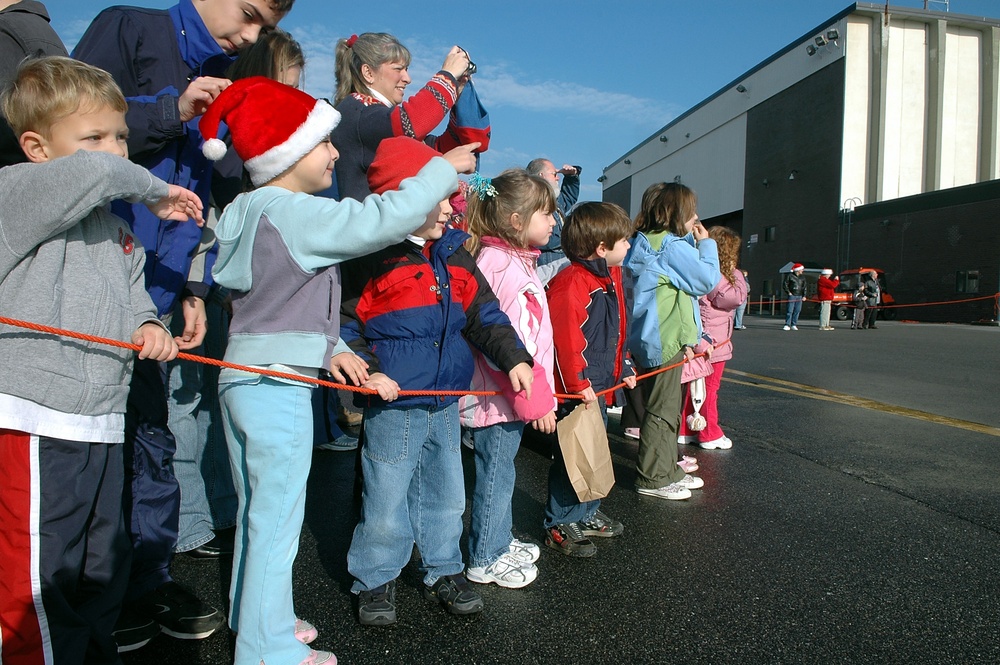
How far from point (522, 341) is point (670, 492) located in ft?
5.27

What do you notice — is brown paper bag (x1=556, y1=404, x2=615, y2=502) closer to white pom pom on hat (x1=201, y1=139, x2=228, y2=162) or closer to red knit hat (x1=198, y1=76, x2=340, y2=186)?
red knit hat (x1=198, y1=76, x2=340, y2=186)

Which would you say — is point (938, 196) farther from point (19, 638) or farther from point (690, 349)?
point (19, 638)

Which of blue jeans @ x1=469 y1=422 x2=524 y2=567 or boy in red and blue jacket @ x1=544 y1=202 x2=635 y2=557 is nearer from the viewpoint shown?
blue jeans @ x1=469 y1=422 x2=524 y2=567

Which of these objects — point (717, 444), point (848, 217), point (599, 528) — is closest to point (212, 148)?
point (599, 528)

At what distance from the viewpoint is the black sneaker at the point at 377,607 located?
2.35m

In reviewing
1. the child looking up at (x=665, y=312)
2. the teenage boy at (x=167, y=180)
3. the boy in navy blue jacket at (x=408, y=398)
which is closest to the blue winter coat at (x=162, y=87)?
the teenage boy at (x=167, y=180)

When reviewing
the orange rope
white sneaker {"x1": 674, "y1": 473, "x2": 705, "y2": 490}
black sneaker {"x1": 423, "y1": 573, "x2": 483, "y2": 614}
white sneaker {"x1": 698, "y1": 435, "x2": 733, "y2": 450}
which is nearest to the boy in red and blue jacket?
the orange rope

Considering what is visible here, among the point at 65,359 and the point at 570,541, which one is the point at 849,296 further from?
the point at 65,359

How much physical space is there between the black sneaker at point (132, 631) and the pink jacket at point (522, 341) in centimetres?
133

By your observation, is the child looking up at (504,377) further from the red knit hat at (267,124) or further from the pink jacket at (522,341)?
the red knit hat at (267,124)

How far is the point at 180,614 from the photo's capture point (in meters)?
2.24

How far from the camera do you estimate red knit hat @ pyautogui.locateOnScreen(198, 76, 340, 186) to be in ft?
6.80

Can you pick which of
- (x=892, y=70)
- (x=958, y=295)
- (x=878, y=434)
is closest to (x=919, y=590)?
(x=878, y=434)

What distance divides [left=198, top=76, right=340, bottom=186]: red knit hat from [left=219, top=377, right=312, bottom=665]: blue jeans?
2.22 ft
